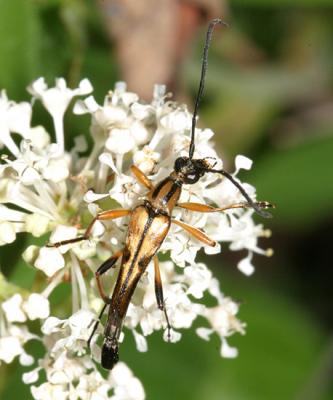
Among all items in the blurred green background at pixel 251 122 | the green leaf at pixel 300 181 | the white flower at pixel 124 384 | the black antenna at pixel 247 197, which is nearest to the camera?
the black antenna at pixel 247 197

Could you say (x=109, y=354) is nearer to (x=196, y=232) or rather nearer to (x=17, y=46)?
(x=196, y=232)

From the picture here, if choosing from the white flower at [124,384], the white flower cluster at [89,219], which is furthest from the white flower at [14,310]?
the white flower at [124,384]

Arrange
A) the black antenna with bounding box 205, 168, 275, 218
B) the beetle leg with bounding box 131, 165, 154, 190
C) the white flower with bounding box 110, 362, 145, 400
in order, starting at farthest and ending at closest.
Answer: the white flower with bounding box 110, 362, 145, 400, the black antenna with bounding box 205, 168, 275, 218, the beetle leg with bounding box 131, 165, 154, 190

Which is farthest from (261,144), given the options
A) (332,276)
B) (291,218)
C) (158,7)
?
(158,7)

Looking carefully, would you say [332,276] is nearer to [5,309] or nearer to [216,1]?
[216,1]

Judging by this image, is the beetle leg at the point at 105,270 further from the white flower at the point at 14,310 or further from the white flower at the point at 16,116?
the white flower at the point at 16,116

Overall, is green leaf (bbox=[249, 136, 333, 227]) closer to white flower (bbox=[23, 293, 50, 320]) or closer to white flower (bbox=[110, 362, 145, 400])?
white flower (bbox=[110, 362, 145, 400])

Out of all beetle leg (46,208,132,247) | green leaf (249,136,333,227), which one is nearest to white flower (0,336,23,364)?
beetle leg (46,208,132,247)
